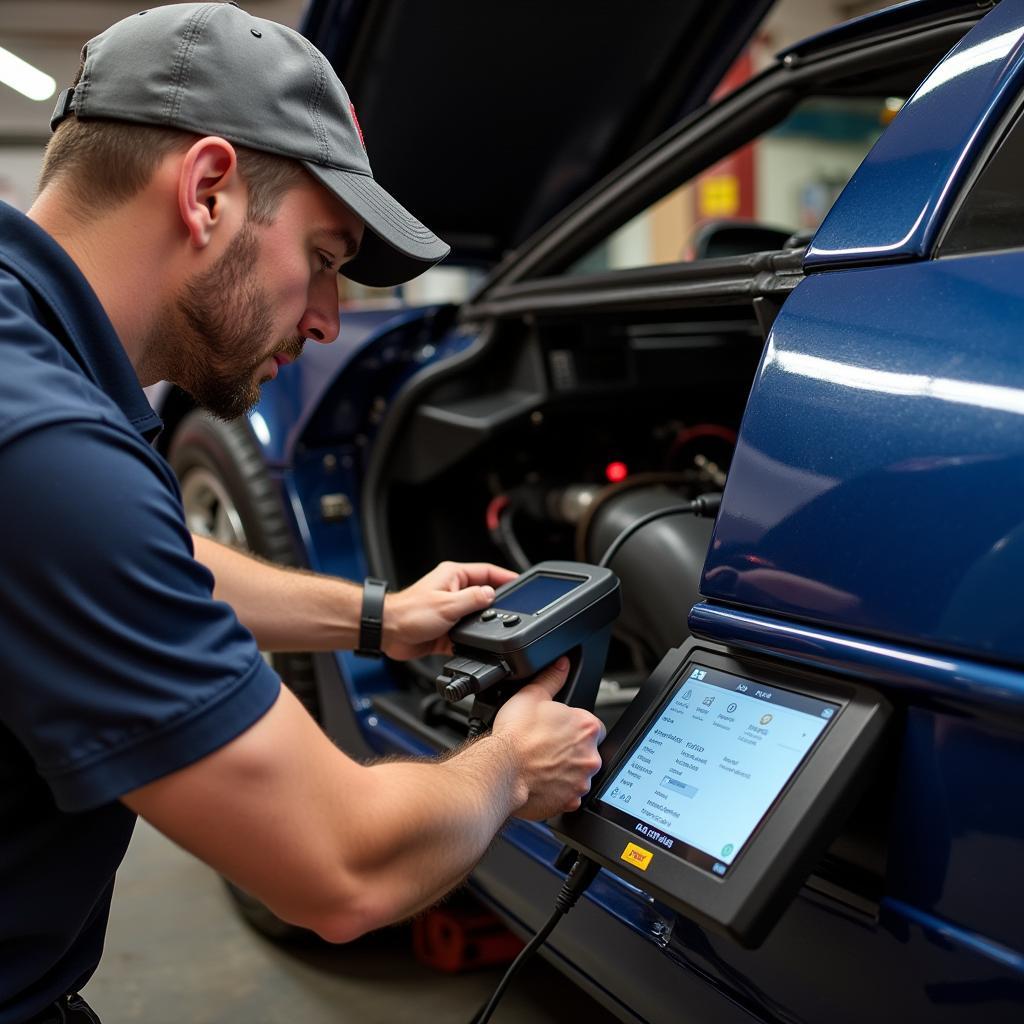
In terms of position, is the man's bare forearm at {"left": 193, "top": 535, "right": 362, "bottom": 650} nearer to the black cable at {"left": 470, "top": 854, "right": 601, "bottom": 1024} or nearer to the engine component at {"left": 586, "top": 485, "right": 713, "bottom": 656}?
the engine component at {"left": 586, "top": 485, "right": 713, "bottom": 656}

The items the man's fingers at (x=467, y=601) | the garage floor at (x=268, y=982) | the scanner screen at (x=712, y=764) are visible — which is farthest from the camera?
the garage floor at (x=268, y=982)

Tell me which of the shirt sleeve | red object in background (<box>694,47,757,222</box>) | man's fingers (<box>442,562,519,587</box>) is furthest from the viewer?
red object in background (<box>694,47,757,222</box>)

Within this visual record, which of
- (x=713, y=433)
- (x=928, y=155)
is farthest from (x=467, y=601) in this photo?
(x=713, y=433)

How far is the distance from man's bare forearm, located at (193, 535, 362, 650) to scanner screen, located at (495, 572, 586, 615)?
297 millimetres

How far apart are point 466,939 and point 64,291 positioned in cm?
128

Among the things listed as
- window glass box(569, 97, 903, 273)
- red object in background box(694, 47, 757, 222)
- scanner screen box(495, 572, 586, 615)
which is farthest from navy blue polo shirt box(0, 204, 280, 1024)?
red object in background box(694, 47, 757, 222)

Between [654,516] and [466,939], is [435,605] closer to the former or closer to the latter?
[654,516]

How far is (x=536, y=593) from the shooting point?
1.22 m

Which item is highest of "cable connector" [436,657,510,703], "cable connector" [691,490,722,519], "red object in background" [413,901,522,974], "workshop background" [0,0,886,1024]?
"cable connector" [691,490,722,519]

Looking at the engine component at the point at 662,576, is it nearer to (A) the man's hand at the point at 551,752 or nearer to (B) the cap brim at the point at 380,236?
(A) the man's hand at the point at 551,752

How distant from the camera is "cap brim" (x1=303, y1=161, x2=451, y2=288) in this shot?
3.35 ft

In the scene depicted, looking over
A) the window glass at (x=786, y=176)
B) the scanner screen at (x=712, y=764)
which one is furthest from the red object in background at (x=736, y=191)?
the scanner screen at (x=712, y=764)

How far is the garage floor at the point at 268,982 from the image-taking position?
1.71 m

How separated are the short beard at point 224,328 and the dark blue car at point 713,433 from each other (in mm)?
483
